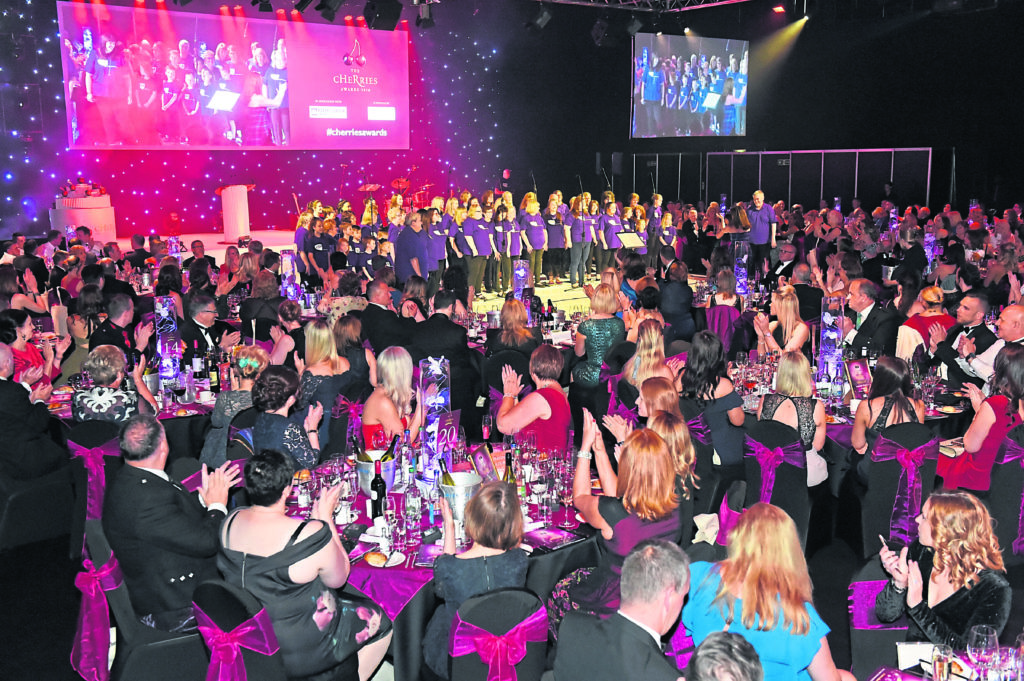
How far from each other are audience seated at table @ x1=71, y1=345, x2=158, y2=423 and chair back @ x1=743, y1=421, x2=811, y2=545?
143 inches

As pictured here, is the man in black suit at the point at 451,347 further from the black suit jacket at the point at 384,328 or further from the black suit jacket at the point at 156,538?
the black suit jacket at the point at 156,538

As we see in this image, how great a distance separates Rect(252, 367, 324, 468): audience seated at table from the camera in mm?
4855

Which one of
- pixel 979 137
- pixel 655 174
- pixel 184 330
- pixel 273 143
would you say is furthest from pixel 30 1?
pixel 979 137

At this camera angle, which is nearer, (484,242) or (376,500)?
(376,500)

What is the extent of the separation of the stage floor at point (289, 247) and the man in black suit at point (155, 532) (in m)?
9.43

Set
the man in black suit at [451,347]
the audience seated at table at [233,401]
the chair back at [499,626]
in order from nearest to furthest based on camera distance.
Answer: the chair back at [499,626] < the audience seated at table at [233,401] < the man in black suit at [451,347]

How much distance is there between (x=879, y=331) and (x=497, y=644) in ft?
16.7

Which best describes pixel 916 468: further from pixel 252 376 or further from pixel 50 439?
pixel 50 439

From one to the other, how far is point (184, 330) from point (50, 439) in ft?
4.96

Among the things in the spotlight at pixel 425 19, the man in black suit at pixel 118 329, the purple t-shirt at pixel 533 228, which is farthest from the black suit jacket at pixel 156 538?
the spotlight at pixel 425 19

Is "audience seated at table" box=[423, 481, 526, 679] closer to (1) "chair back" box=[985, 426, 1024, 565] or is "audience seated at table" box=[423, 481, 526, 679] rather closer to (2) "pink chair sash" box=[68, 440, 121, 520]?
(2) "pink chair sash" box=[68, 440, 121, 520]

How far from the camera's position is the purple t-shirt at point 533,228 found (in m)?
15.4

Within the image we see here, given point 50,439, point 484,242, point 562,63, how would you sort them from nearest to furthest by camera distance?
point 50,439
point 484,242
point 562,63

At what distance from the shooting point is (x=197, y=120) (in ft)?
54.6
